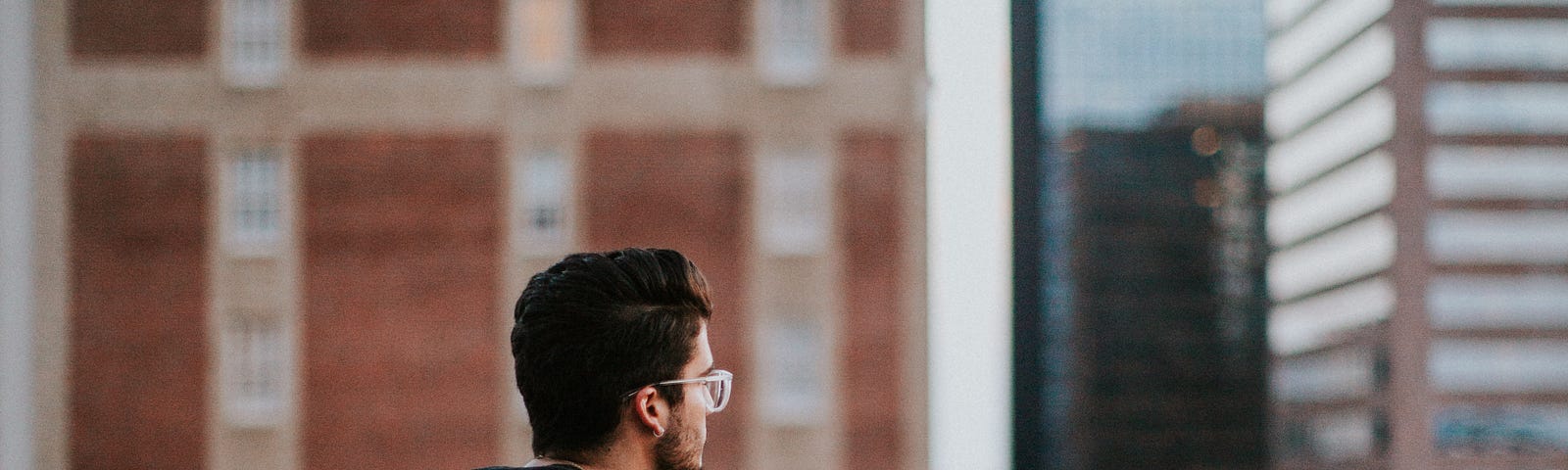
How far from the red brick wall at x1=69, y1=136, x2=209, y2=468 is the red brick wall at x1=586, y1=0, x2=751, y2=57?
4.73 meters

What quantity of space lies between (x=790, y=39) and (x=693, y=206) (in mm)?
2195

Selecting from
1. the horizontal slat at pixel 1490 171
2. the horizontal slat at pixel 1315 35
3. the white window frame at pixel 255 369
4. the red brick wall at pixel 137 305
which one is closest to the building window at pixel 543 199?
the white window frame at pixel 255 369

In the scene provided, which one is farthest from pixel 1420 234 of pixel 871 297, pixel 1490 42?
pixel 871 297

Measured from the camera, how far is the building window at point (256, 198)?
55.4 ft

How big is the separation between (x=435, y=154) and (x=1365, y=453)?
5708cm

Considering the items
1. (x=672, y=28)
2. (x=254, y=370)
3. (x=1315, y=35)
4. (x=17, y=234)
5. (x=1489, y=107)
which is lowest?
(x=254, y=370)

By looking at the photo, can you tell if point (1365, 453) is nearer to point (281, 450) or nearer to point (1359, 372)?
point (1359, 372)

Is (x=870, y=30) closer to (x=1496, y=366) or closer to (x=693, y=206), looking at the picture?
(x=693, y=206)

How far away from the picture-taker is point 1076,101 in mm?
61188

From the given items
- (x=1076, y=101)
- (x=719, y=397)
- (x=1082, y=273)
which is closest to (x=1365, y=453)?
(x=1082, y=273)

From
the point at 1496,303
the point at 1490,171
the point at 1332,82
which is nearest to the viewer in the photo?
the point at 1490,171

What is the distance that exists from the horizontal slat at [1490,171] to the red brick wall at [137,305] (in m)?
54.5

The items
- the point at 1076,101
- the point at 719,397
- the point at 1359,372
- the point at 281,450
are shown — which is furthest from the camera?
the point at 1359,372

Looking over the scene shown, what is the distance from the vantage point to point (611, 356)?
1596 millimetres
